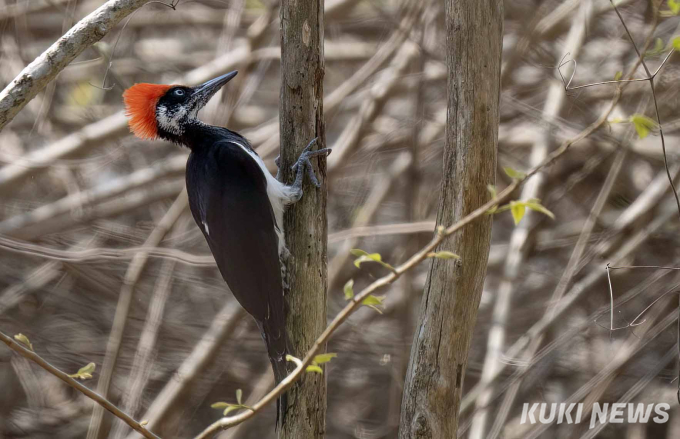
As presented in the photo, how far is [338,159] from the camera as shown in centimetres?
434

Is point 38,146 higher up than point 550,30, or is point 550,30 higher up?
point 550,30

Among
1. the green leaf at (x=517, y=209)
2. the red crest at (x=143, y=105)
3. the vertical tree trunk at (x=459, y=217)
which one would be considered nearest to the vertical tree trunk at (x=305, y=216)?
the vertical tree trunk at (x=459, y=217)

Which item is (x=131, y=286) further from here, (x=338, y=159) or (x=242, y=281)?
(x=242, y=281)

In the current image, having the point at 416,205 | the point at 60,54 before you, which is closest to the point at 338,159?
the point at 416,205

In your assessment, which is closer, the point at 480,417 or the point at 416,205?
the point at 480,417

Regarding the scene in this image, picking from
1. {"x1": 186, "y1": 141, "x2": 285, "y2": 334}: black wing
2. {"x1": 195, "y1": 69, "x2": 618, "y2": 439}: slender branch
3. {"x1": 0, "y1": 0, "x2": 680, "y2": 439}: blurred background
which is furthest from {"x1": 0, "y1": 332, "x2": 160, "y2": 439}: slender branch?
{"x1": 0, "y1": 0, "x2": 680, "y2": 439}: blurred background

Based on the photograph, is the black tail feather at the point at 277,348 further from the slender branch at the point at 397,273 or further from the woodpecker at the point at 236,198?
the slender branch at the point at 397,273

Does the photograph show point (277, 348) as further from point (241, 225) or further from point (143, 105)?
point (143, 105)

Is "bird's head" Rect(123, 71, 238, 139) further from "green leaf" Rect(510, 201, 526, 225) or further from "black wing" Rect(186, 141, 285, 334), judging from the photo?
"green leaf" Rect(510, 201, 526, 225)

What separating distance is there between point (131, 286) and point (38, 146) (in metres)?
1.60

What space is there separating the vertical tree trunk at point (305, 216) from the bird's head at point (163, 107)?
0.74 meters

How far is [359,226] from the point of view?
4.31 m

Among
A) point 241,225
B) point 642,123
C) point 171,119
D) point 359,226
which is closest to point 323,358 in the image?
point 642,123

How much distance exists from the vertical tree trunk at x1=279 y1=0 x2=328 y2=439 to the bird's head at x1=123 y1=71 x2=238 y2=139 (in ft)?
2.44
